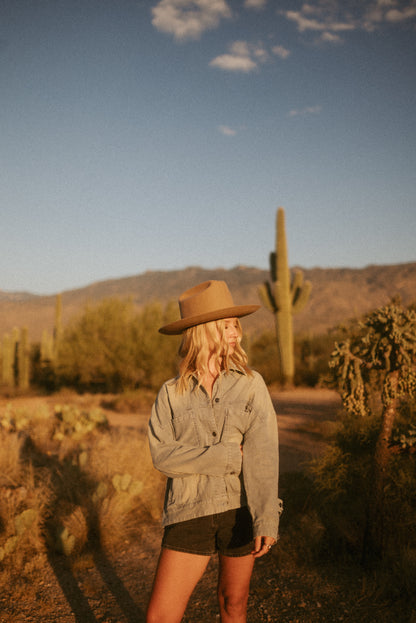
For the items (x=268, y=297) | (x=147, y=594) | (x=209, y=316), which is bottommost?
(x=147, y=594)

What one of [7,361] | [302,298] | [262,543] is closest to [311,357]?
[302,298]

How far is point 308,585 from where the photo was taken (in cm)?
372

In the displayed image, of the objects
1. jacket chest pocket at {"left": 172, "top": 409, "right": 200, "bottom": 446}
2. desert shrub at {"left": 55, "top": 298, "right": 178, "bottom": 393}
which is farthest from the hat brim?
desert shrub at {"left": 55, "top": 298, "right": 178, "bottom": 393}

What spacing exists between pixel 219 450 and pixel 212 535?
1.22 feet

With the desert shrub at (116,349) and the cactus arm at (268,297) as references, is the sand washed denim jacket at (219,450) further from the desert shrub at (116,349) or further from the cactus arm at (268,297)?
the cactus arm at (268,297)

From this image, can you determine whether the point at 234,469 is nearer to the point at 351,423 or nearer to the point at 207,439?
the point at 207,439

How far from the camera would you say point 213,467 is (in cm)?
215

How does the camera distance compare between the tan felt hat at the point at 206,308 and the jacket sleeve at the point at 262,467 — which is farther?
the tan felt hat at the point at 206,308

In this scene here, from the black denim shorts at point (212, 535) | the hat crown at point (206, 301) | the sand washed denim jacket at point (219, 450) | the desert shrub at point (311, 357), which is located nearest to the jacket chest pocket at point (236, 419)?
the sand washed denim jacket at point (219, 450)

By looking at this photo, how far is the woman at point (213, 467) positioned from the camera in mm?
2094

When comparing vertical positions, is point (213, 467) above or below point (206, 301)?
below

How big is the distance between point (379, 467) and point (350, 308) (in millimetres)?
61675

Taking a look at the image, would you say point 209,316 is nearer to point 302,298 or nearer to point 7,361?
point 302,298

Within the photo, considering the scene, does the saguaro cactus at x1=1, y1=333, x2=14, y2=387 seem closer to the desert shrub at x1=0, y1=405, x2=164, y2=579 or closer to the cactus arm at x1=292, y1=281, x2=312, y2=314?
the cactus arm at x1=292, y1=281, x2=312, y2=314
